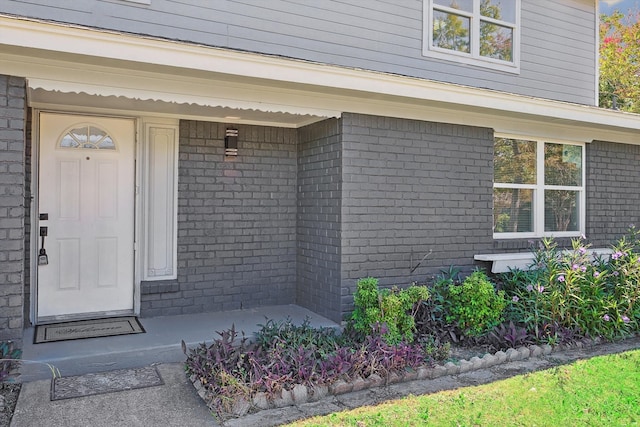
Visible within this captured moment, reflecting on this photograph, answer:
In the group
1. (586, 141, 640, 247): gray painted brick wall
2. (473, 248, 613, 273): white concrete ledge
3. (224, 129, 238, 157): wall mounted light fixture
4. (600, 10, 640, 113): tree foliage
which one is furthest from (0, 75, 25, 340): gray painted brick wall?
(600, 10, 640, 113): tree foliage

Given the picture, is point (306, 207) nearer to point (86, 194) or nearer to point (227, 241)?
point (227, 241)

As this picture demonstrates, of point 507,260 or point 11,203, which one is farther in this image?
point 507,260

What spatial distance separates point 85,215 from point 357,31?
409 centimetres

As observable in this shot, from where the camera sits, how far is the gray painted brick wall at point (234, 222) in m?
6.25

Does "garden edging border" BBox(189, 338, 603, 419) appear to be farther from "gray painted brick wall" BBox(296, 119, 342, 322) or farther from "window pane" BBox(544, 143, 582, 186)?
"window pane" BBox(544, 143, 582, 186)

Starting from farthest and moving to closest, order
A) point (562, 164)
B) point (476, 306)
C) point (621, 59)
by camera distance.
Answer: point (621, 59)
point (562, 164)
point (476, 306)

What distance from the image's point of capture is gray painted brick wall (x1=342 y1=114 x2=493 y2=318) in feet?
19.7

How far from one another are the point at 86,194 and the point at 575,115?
254 inches

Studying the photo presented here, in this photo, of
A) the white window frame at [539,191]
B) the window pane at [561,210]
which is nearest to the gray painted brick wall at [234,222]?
the white window frame at [539,191]

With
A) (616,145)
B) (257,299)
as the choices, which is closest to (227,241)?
(257,299)

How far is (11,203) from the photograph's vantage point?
436 centimetres

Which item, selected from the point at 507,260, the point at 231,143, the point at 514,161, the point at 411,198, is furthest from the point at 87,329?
the point at 514,161

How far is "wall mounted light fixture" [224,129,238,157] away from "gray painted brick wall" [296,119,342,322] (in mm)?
895

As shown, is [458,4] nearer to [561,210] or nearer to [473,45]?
[473,45]
